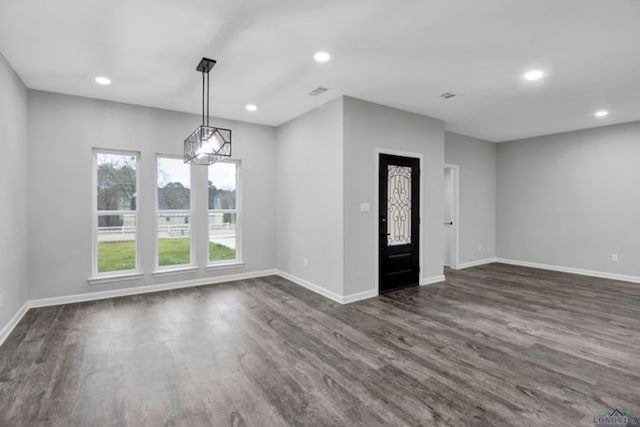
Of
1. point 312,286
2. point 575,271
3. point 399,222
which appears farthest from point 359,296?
point 575,271

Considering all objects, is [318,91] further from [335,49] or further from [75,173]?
[75,173]

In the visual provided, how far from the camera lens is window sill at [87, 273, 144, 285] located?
4.41m

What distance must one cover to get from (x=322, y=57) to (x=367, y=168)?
1.76 m

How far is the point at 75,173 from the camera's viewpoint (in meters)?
4.30

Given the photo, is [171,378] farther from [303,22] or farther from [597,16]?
[597,16]

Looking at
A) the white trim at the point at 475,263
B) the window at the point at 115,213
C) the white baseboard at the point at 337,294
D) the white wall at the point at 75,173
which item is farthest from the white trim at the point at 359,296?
the window at the point at 115,213

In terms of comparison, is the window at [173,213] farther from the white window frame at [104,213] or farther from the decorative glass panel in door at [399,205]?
the decorative glass panel in door at [399,205]

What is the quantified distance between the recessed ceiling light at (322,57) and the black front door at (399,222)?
1845mm

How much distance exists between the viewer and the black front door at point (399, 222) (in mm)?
4711

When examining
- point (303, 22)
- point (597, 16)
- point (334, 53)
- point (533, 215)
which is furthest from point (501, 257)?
point (303, 22)

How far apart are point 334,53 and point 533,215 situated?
5.99 metres

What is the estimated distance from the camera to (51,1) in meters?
2.32

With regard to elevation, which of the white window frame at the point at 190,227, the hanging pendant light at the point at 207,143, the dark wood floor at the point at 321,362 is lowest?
the dark wood floor at the point at 321,362

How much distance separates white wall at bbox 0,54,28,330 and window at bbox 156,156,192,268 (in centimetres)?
156
